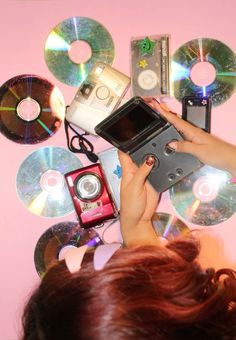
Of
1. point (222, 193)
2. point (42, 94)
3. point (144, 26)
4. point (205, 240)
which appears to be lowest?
point (205, 240)

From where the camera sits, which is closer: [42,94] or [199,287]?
[199,287]

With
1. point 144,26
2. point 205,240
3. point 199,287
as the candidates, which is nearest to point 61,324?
point 199,287

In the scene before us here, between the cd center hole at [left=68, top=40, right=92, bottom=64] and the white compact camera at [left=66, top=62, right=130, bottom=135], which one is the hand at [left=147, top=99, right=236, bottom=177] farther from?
the cd center hole at [left=68, top=40, right=92, bottom=64]

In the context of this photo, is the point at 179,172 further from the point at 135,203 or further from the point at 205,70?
the point at 205,70

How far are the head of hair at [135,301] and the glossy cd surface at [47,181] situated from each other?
1.51 feet

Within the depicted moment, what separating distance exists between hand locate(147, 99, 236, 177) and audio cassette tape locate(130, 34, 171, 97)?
0.24 feet

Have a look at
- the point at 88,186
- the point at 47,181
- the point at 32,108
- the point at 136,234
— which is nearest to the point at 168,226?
the point at 136,234

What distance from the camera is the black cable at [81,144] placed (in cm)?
112

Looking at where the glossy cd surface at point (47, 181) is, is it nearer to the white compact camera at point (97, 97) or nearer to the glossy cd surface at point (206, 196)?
the white compact camera at point (97, 97)

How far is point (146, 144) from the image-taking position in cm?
102

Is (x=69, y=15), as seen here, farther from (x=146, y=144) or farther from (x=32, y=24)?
(x=146, y=144)

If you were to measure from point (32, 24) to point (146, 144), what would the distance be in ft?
1.50

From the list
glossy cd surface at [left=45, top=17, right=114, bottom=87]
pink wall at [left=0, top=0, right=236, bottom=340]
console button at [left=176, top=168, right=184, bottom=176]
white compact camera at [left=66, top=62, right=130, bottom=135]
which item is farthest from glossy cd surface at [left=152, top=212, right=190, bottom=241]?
glossy cd surface at [left=45, top=17, right=114, bottom=87]

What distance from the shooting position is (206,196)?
112 centimetres
